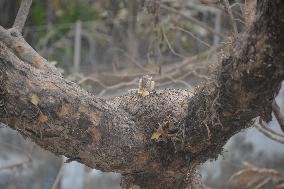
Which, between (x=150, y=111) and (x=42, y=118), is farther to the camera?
(x=150, y=111)

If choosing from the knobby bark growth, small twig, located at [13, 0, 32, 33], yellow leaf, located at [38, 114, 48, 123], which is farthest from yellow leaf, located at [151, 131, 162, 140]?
small twig, located at [13, 0, 32, 33]

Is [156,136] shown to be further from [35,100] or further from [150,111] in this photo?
[35,100]

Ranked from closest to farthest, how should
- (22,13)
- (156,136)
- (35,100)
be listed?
(35,100), (156,136), (22,13)

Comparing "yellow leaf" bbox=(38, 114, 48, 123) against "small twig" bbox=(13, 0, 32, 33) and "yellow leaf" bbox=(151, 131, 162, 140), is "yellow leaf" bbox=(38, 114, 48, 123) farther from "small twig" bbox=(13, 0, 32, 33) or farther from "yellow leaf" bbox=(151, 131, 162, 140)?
"small twig" bbox=(13, 0, 32, 33)

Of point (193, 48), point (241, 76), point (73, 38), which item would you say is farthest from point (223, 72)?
point (73, 38)

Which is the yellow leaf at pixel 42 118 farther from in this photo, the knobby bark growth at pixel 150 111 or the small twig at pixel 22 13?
the small twig at pixel 22 13

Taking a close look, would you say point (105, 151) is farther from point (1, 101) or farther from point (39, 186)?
point (39, 186)

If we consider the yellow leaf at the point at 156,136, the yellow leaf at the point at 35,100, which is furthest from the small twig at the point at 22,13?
the yellow leaf at the point at 156,136

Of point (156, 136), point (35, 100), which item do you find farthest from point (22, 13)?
point (156, 136)

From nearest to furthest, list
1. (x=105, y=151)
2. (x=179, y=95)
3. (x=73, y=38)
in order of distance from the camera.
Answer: (x=105, y=151), (x=179, y=95), (x=73, y=38)
